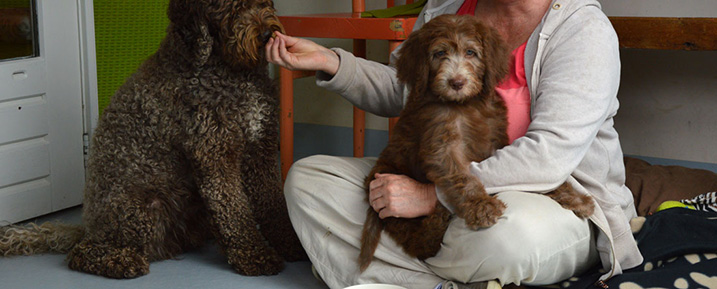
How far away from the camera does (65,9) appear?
9.78 feet

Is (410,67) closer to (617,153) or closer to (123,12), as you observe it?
(617,153)

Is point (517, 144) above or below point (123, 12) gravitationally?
below

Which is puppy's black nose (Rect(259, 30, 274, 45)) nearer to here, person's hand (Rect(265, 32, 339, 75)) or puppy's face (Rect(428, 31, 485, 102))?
person's hand (Rect(265, 32, 339, 75))

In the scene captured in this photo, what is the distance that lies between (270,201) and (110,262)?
20.7 inches

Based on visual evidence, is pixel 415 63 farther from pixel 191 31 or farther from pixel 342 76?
pixel 191 31

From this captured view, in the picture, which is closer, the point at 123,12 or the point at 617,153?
the point at 617,153

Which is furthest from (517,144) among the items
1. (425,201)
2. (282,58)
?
(282,58)

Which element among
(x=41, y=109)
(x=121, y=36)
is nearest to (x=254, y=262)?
(x=41, y=109)

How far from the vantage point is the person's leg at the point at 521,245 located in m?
1.86

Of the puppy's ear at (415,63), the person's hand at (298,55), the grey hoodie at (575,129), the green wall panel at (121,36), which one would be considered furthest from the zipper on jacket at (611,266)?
the green wall panel at (121,36)

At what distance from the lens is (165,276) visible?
7.87 feet

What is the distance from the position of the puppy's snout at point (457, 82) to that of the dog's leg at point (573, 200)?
15.5 inches

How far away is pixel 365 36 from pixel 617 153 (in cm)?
A: 109

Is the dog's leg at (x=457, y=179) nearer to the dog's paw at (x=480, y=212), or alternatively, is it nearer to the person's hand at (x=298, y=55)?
the dog's paw at (x=480, y=212)
